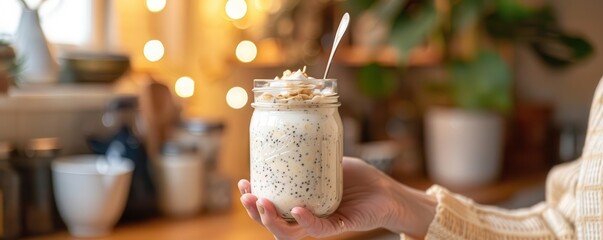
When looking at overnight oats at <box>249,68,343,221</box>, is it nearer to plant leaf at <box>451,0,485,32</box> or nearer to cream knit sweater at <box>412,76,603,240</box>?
cream knit sweater at <box>412,76,603,240</box>

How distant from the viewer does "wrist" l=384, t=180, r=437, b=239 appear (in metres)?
0.92

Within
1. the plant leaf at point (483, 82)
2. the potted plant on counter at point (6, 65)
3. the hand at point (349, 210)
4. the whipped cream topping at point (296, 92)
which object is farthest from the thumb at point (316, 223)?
the plant leaf at point (483, 82)

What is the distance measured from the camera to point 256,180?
2.41 ft

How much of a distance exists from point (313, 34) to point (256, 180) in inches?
50.6

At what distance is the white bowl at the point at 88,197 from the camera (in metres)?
1.19

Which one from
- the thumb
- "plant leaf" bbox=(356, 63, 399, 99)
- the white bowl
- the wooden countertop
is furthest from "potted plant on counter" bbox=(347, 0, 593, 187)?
the thumb

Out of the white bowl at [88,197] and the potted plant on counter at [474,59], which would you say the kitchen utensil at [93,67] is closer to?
the white bowl at [88,197]

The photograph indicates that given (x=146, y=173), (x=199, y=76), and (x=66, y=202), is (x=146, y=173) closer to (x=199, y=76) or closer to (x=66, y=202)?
(x=66, y=202)

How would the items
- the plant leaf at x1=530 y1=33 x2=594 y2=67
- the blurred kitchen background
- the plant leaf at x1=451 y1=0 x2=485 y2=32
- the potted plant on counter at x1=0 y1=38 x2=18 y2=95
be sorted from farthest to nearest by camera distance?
the plant leaf at x1=530 y1=33 x2=594 y2=67 → the plant leaf at x1=451 y1=0 x2=485 y2=32 → the blurred kitchen background → the potted plant on counter at x1=0 y1=38 x2=18 y2=95

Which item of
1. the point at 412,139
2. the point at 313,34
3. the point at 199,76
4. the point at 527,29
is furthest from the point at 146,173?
the point at 527,29

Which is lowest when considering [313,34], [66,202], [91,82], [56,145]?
[66,202]

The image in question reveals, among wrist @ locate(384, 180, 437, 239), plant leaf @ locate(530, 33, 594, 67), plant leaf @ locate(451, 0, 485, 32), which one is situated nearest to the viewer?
wrist @ locate(384, 180, 437, 239)

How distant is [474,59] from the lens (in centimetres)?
183

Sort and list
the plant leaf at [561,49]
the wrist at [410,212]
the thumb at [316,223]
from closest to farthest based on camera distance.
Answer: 1. the thumb at [316,223]
2. the wrist at [410,212]
3. the plant leaf at [561,49]
